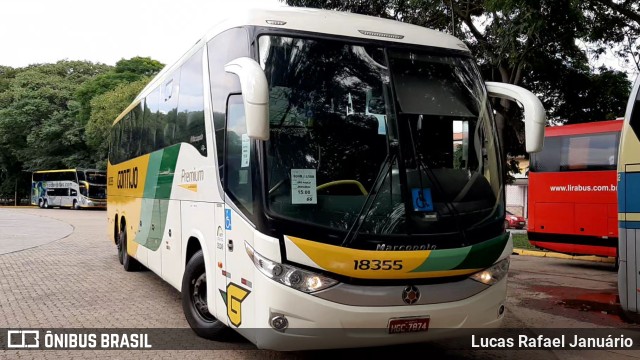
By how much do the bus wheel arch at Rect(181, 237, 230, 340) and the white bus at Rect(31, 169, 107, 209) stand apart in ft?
126

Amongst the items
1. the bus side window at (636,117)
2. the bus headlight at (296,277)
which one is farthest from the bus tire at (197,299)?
the bus side window at (636,117)

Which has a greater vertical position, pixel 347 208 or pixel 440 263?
pixel 347 208

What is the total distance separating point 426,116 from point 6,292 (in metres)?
7.03

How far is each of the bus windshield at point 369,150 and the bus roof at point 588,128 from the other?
8.11 metres

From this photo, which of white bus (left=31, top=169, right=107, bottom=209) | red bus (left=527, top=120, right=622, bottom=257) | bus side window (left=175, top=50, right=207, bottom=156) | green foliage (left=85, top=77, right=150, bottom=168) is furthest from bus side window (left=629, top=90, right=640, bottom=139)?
white bus (left=31, top=169, right=107, bottom=209)

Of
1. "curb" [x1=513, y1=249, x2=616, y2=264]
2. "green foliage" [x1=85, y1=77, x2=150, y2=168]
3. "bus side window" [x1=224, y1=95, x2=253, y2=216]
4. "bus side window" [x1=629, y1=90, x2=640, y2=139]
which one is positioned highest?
"green foliage" [x1=85, y1=77, x2=150, y2=168]

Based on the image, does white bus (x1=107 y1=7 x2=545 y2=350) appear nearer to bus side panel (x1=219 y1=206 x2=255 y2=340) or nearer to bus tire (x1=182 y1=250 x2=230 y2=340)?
bus side panel (x1=219 y1=206 x2=255 y2=340)

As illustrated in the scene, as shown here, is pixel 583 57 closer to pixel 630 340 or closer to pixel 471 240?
pixel 630 340

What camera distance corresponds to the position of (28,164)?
46.1 m

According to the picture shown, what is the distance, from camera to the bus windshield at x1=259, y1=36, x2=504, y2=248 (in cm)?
437

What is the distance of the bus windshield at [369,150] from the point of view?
437cm

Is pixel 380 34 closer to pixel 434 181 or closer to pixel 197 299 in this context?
pixel 434 181

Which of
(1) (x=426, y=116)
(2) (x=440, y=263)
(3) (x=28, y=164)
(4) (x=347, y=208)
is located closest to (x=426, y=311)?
(2) (x=440, y=263)

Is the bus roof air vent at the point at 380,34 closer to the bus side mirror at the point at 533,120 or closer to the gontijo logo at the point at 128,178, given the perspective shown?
the bus side mirror at the point at 533,120
